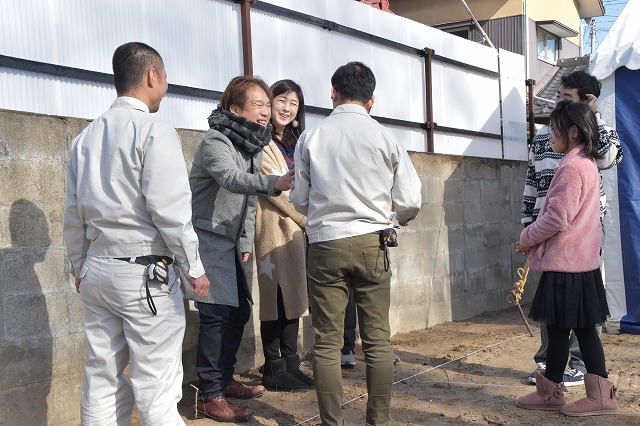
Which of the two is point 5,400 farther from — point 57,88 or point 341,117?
point 341,117

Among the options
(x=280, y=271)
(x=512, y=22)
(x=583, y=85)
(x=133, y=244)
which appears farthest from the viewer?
(x=512, y=22)

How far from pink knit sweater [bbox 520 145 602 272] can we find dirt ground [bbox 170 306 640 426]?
823 mm

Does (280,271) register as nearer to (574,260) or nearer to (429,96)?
(574,260)

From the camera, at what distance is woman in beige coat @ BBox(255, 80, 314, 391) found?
441cm

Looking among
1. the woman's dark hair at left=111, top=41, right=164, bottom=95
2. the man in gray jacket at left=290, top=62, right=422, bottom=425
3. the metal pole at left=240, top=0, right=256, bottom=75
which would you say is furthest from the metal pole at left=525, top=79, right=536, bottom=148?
the woman's dark hair at left=111, top=41, right=164, bottom=95

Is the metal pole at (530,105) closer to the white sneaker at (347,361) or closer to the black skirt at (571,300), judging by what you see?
the white sneaker at (347,361)

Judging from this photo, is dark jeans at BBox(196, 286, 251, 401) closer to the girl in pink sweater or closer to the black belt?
the black belt

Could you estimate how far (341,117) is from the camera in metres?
3.55

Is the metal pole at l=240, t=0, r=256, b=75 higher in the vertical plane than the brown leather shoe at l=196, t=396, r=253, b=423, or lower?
higher

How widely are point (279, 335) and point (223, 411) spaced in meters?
0.77

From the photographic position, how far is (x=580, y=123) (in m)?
4.04

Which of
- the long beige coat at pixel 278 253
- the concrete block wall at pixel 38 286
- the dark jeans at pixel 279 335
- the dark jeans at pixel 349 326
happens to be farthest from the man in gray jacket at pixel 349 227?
the dark jeans at pixel 349 326

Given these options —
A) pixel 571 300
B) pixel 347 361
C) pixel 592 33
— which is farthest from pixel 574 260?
pixel 592 33

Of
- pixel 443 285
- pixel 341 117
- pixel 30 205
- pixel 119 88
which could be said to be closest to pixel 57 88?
pixel 30 205
